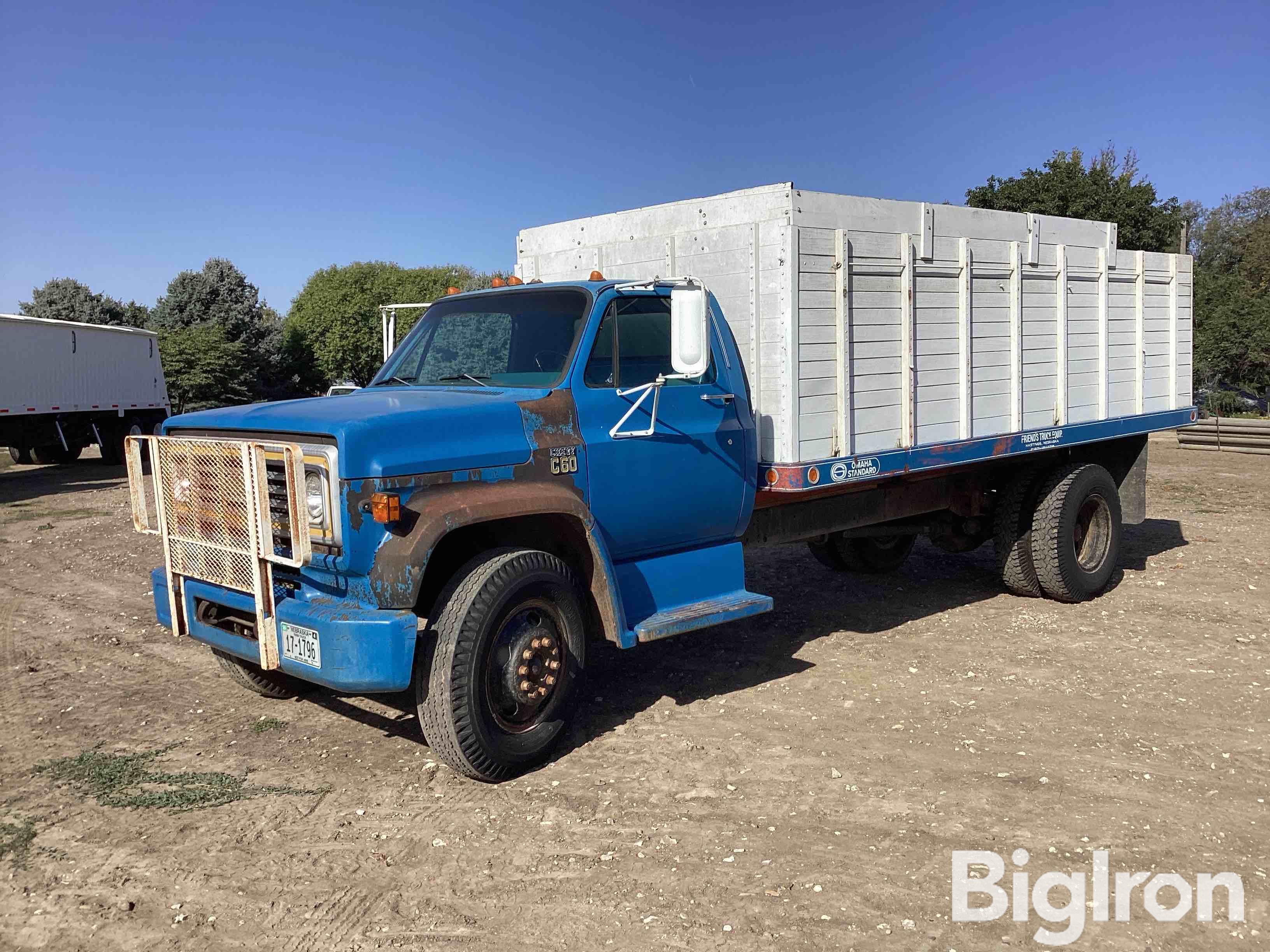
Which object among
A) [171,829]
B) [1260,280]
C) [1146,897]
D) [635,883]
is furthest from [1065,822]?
[1260,280]

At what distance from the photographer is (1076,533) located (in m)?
8.13

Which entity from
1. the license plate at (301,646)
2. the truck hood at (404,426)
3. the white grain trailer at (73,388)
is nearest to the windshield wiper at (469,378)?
the truck hood at (404,426)

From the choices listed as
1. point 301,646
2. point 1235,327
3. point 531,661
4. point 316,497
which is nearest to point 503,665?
point 531,661

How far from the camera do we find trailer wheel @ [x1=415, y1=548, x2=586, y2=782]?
4.46 metres

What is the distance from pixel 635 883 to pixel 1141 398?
652cm

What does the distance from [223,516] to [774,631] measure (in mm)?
3952

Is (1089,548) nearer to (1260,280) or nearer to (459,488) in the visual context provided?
(459,488)

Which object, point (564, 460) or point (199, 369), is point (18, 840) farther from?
point (199, 369)

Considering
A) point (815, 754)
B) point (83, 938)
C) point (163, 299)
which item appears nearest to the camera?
point (83, 938)

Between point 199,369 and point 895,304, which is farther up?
point 199,369

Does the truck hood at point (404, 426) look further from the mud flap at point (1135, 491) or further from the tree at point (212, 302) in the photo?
the tree at point (212, 302)

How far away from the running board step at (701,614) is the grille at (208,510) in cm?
188

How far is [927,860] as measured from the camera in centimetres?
389

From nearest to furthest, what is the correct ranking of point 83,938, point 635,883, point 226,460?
point 83,938
point 635,883
point 226,460
